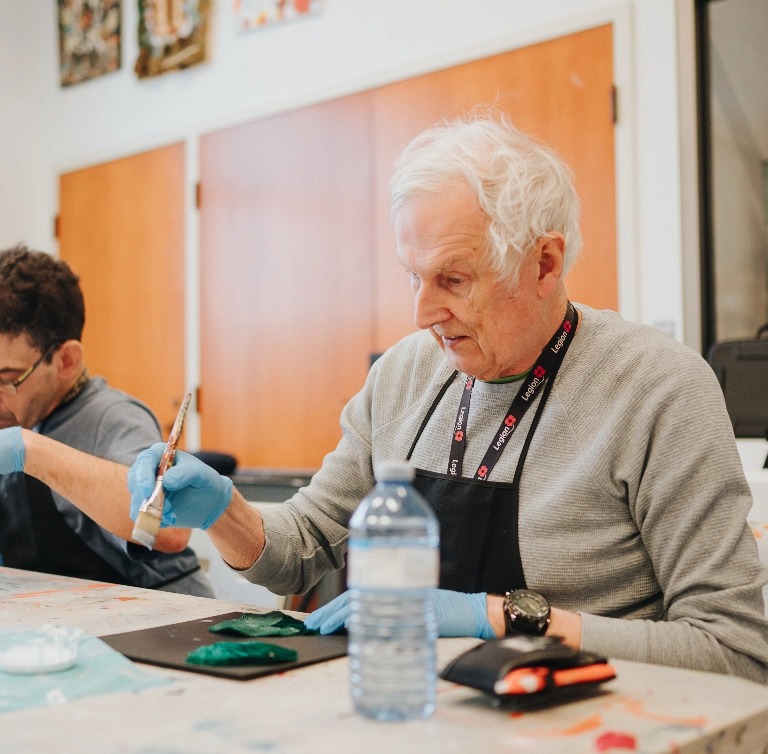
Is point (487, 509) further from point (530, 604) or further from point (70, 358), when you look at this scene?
point (70, 358)

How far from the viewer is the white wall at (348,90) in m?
2.78

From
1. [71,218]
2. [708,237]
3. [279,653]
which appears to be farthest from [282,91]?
[279,653]

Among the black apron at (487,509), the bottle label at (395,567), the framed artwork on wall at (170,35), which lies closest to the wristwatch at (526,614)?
the black apron at (487,509)

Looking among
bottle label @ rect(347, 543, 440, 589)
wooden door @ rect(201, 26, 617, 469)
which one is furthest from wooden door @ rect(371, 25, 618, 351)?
bottle label @ rect(347, 543, 440, 589)

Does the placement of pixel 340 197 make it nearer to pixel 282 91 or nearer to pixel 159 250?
pixel 282 91

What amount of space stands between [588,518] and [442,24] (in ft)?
7.99

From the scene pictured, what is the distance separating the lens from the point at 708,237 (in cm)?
283

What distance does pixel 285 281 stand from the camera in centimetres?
378

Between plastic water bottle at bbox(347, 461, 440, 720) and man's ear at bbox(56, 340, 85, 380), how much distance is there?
127 cm

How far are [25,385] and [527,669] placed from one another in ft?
4.54

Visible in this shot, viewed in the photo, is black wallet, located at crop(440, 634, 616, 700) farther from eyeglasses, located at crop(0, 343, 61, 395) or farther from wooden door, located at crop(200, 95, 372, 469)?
wooden door, located at crop(200, 95, 372, 469)

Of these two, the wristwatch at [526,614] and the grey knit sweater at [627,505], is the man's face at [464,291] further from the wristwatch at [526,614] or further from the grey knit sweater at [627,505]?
the wristwatch at [526,614]

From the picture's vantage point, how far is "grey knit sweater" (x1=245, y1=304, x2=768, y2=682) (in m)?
1.13

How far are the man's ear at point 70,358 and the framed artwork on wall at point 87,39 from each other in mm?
2811
